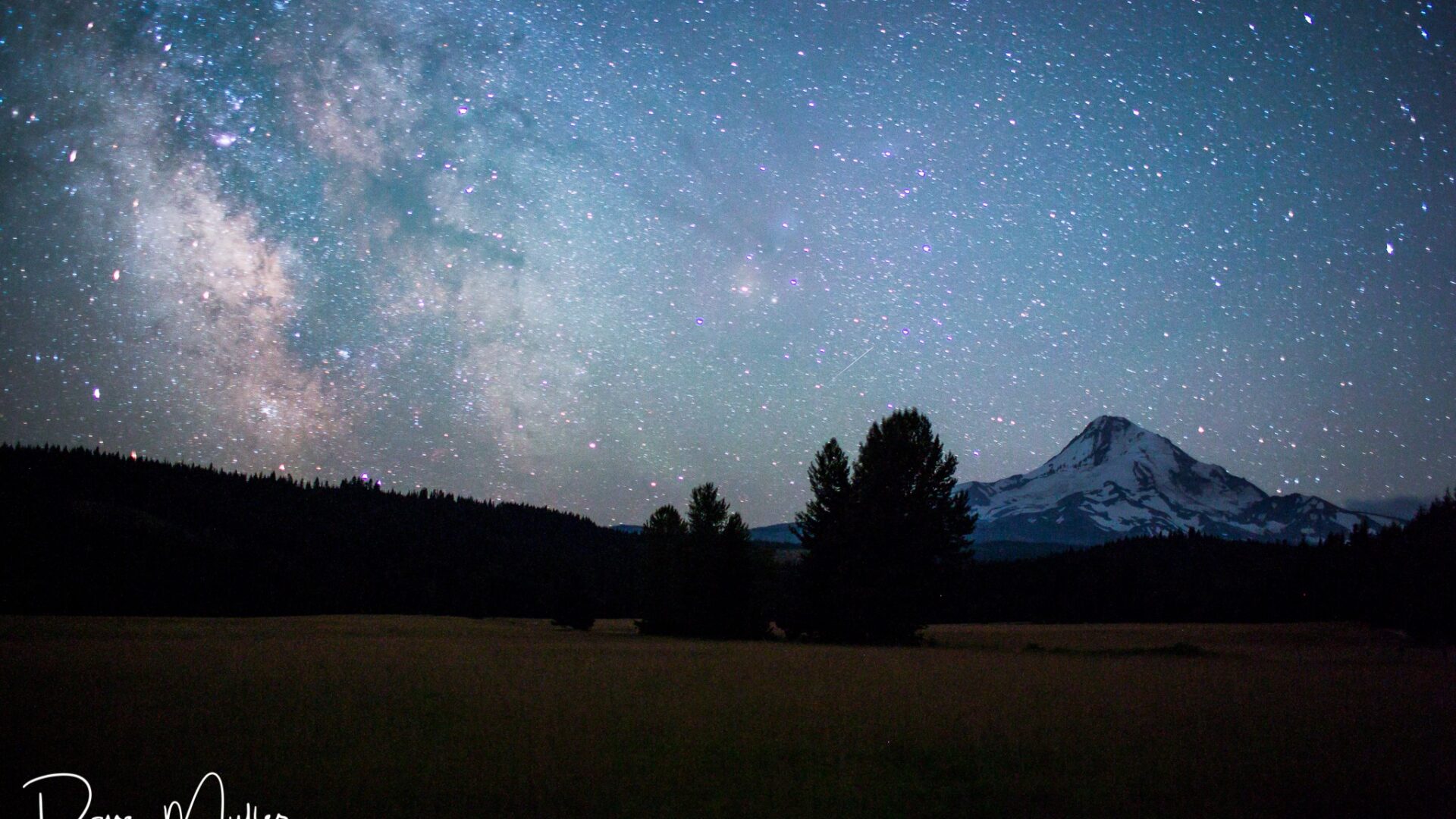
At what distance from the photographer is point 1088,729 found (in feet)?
35.0

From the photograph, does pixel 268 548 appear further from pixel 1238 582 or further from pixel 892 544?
pixel 1238 582

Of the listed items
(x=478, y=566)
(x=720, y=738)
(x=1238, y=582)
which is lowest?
(x=478, y=566)

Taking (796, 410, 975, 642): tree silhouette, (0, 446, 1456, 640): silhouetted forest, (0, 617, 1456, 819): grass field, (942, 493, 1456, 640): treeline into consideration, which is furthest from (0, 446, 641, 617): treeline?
(942, 493, 1456, 640): treeline

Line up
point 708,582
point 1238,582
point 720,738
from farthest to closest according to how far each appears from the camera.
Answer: point 1238,582 → point 708,582 → point 720,738

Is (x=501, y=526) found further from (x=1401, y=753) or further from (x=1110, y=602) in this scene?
(x=1401, y=753)

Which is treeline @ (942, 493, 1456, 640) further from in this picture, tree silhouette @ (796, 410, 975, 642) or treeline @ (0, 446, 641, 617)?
treeline @ (0, 446, 641, 617)

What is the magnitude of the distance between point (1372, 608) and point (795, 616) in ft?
147

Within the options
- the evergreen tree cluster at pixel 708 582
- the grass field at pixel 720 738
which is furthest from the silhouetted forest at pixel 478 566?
the grass field at pixel 720 738

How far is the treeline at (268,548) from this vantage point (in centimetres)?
9638

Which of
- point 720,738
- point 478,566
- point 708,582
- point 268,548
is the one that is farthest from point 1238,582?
point 268,548

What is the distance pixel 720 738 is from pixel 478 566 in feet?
456

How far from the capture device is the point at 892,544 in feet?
122

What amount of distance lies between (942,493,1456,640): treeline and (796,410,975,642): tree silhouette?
273 cm

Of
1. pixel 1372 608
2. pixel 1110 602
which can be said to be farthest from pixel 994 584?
pixel 1372 608
